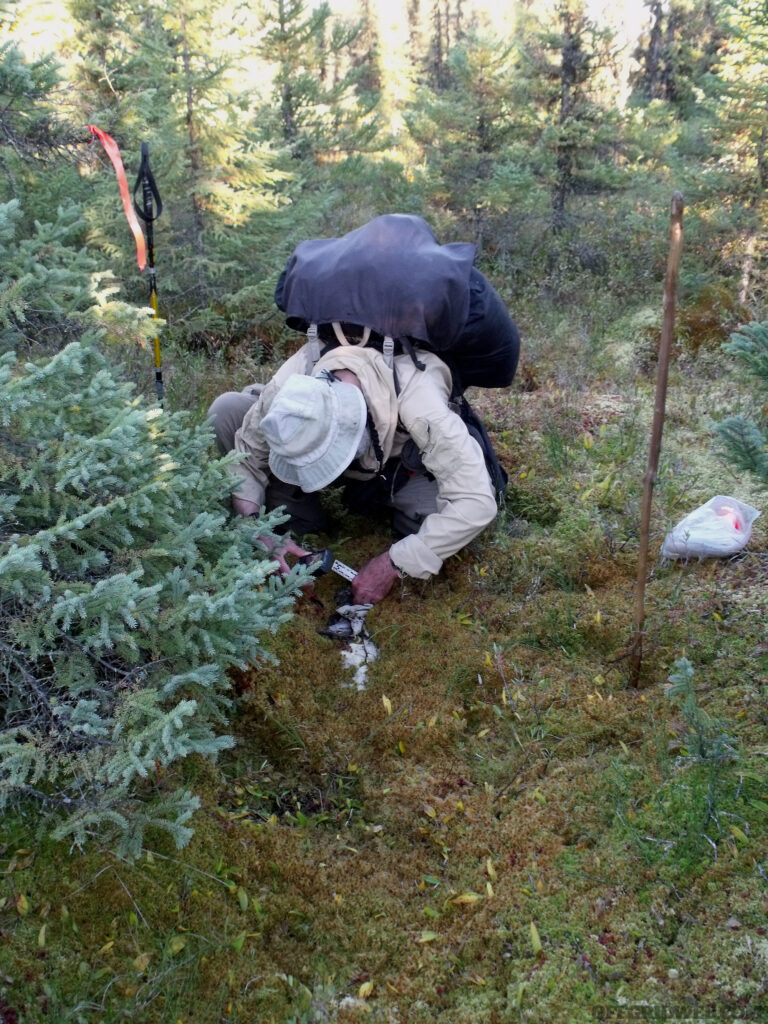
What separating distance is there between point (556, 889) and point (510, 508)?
2.75 metres

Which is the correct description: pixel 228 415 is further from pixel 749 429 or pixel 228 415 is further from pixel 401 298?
pixel 749 429

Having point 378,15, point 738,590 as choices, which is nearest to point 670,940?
point 738,590

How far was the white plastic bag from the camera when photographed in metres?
4.01

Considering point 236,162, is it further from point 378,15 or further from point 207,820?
point 378,15

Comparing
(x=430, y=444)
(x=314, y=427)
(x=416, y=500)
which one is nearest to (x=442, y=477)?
(x=430, y=444)

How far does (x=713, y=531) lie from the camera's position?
160 inches

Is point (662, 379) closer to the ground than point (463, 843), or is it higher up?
higher up

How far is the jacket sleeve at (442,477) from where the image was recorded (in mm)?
3922

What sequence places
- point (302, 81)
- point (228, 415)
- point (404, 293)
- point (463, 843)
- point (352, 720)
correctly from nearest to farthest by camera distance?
point (463, 843), point (352, 720), point (404, 293), point (228, 415), point (302, 81)

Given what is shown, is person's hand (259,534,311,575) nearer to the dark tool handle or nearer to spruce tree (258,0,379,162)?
the dark tool handle

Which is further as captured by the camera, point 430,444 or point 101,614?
point 430,444

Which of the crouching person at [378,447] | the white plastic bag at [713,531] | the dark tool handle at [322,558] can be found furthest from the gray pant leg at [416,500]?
the white plastic bag at [713,531]

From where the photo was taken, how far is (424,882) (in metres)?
2.74

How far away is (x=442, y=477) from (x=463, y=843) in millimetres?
1938
